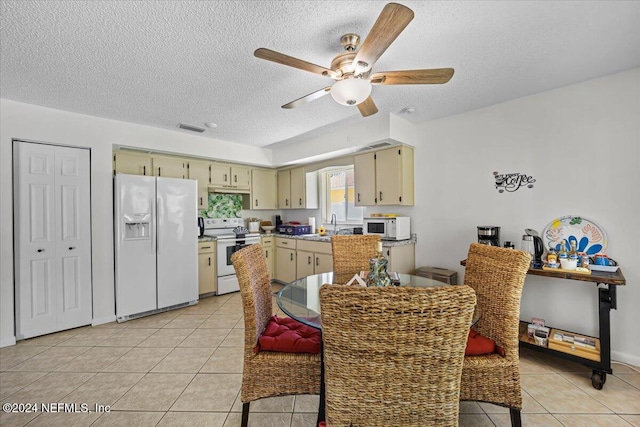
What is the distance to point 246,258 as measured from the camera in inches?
65.6

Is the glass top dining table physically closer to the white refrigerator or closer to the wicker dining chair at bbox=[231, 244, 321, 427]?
the wicker dining chair at bbox=[231, 244, 321, 427]

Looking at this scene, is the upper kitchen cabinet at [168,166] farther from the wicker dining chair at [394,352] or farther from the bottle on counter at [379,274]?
the wicker dining chair at [394,352]

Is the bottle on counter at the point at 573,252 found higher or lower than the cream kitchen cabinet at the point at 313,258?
higher

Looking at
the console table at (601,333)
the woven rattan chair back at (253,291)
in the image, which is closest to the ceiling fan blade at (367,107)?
the woven rattan chair back at (253,291)

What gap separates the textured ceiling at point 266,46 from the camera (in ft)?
5.03

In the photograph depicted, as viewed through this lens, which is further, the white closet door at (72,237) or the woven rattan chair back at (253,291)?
the white closet door at (72,237)

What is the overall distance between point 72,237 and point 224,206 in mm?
2120

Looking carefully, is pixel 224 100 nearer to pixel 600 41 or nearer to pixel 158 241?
pixel 158 241

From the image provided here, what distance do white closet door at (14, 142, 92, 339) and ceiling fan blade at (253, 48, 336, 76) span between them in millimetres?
2907

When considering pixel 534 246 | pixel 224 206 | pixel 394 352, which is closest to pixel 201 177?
pixel 224 206

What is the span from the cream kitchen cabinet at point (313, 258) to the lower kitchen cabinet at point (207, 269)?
51.0 inches

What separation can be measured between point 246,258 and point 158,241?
2.42m

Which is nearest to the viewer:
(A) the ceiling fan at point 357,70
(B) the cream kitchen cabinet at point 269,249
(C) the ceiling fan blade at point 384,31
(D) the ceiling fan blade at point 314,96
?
(C) the ceiling fan blade at point 384,31

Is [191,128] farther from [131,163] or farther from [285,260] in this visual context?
[285,260]
